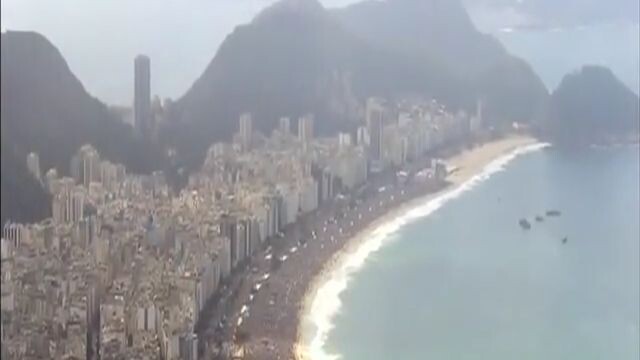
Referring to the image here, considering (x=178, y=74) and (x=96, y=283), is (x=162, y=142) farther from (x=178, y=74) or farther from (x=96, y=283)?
(x=96, y=283)

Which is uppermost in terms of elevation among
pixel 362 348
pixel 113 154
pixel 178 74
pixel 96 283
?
pixel 178 74

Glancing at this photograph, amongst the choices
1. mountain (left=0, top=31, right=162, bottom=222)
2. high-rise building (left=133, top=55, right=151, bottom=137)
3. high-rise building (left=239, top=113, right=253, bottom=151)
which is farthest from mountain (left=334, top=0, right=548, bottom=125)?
mountain (left=0, top=31, right=162, bottom=222)

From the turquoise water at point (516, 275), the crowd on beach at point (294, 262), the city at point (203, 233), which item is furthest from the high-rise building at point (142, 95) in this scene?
the turquoise water at point (516, 275)

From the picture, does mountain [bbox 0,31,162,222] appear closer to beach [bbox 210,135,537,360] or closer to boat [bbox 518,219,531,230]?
beach [bbox 210,135,537,360]

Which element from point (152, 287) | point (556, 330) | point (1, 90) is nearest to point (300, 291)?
point (152, 287)

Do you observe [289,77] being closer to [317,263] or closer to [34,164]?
[317,263]

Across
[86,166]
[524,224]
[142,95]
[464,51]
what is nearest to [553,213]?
[524,224]

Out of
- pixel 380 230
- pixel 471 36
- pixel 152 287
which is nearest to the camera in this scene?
pixel 152 287
